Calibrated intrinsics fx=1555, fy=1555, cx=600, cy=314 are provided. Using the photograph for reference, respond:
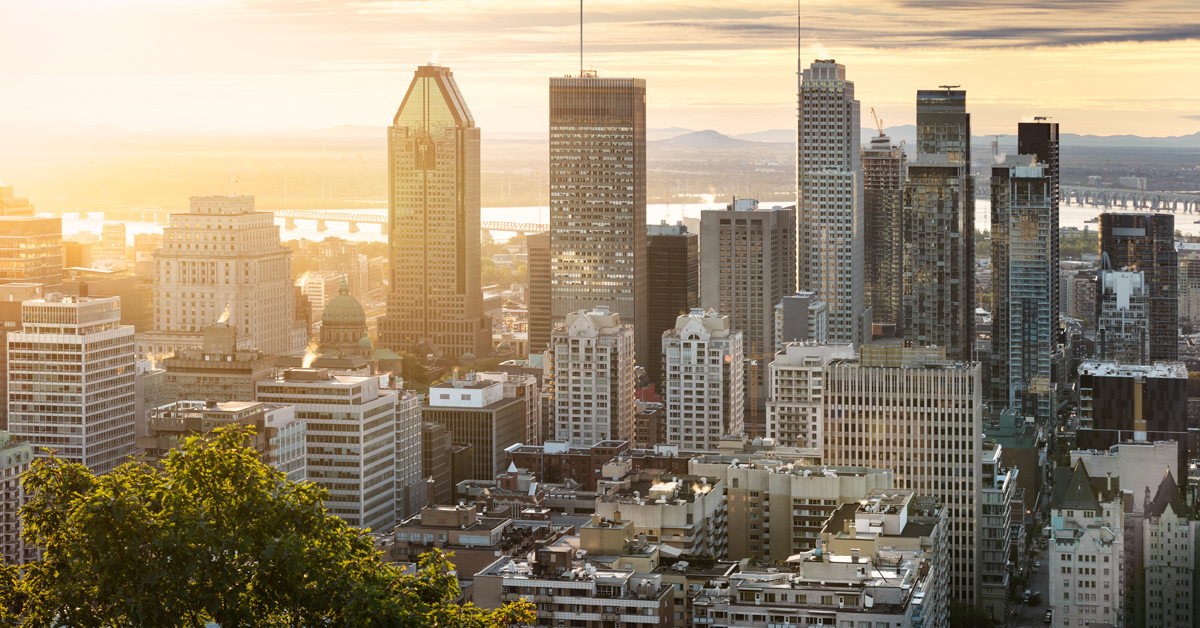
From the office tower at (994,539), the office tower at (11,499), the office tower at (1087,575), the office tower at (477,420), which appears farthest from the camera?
the office tower at (477,420)

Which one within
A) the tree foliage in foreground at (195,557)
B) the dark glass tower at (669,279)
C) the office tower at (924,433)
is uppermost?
the dark glass tower at (669,279)

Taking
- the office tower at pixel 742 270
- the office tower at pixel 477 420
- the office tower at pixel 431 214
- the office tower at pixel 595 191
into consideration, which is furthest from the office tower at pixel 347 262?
the office tower at pixel 477 420

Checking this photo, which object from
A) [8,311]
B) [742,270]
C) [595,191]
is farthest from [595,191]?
[8,311]

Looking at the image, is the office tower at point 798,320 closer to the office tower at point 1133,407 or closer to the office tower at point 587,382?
the office tower at point 587,382

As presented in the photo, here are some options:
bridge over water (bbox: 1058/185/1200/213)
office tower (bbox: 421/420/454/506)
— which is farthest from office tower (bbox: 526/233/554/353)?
bridge over water (bbox: 1058/185/1200/213)

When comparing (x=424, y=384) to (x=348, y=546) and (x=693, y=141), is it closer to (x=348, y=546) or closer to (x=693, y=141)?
(x=693, y=141)
